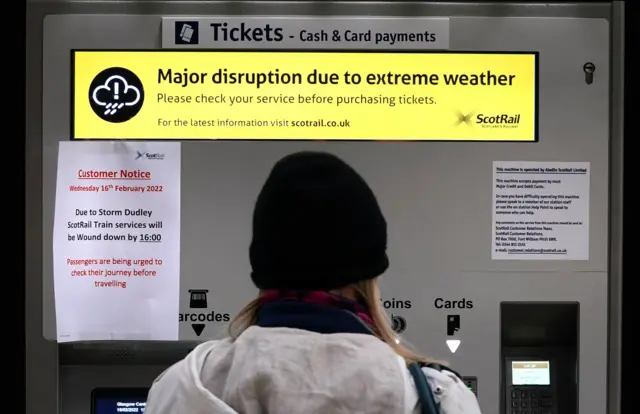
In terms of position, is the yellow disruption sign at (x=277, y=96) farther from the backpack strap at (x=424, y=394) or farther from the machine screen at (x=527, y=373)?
the backpack strap at (x=424, y=394)

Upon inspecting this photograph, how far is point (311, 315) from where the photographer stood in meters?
1.41

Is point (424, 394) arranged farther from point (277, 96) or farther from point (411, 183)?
point (277, 96)

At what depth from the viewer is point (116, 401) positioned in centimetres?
263

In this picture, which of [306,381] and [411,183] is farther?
[411,183]

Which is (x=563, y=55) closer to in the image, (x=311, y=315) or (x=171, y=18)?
(x=171, y=18)

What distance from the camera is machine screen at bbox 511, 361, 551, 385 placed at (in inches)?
104

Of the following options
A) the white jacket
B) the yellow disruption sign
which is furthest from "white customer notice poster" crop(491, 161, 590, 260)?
the white jacket

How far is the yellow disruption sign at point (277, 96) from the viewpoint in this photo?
2.60m

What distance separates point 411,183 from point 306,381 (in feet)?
4.58

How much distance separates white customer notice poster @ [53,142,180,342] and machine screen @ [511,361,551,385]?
3.92 feet

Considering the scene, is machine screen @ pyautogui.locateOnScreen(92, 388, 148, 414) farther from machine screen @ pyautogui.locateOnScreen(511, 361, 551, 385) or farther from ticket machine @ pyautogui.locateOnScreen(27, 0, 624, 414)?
machine screen @ pyautogui.locateOnScreen(511, 361, 551, 385)

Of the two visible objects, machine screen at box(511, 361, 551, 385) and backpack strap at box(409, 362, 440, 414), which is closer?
backpack strap at box(409, 362, 440, 414)

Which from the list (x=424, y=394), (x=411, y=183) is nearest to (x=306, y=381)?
(x=424, y=394)

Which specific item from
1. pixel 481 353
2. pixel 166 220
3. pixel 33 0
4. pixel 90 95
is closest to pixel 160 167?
pixel 166 220
